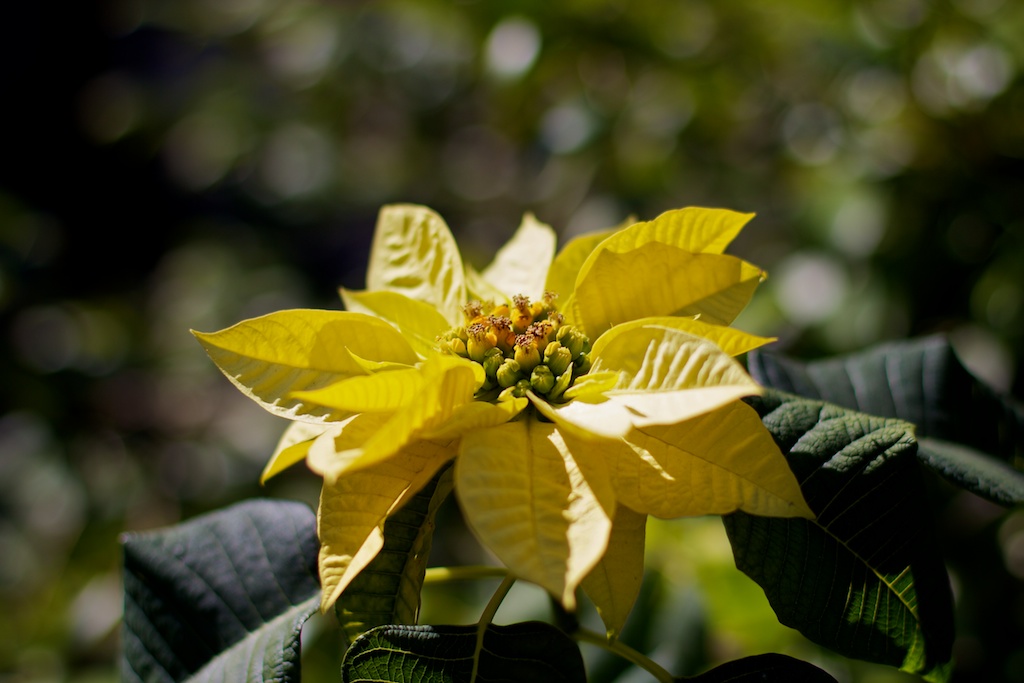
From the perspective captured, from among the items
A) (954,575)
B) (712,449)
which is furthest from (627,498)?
(954,575)

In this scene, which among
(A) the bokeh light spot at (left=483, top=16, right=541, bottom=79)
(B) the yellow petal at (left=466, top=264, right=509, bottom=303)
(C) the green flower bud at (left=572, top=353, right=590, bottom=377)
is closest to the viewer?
(C) the green flower bud at (left=572, top=353, right=590, bottom=377)

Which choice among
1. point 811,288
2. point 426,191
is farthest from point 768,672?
point 426,191

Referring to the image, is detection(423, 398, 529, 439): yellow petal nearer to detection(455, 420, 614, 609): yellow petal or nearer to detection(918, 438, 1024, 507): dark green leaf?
detection(455, 420, 614, 609): yellow petal

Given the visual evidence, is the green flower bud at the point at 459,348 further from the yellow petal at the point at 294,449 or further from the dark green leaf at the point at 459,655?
the dark green leaf at the point at 459,655

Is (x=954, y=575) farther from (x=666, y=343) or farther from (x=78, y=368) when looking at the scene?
(x=78, y=368)

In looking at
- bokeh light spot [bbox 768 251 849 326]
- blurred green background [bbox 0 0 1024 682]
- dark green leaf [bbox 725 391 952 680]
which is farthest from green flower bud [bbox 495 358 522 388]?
bokeh light spot [bbox 768 251 849 326]

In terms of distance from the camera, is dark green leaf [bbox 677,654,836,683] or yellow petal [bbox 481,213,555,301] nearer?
dark green leaf [bbox 677,654,836,683]
